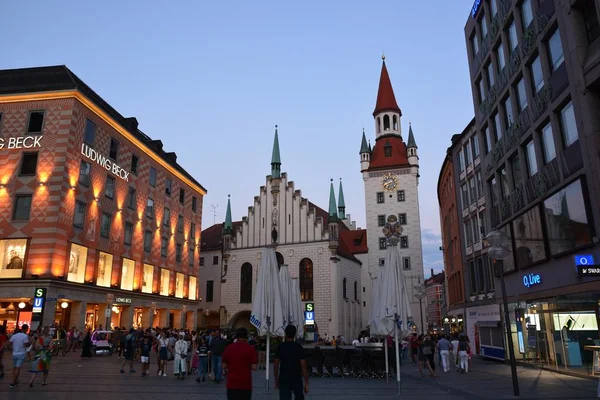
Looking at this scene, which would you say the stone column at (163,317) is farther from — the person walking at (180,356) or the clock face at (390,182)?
the clock face at (390,182)

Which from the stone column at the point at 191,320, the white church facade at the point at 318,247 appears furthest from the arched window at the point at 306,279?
the stone column at the point at 191,320

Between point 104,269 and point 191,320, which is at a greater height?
point 104,269

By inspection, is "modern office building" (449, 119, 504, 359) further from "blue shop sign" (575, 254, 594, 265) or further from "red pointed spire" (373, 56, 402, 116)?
"red pointed spire" (373, 56, 402, 116)

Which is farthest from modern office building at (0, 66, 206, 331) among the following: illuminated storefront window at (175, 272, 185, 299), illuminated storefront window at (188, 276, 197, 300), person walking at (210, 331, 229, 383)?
person walking at (210, 331, 229, 383)

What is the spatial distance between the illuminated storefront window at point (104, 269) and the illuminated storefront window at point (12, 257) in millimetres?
5528

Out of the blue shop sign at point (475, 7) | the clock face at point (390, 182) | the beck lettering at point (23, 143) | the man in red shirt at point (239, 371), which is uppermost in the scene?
the clock face at point (390, 182)

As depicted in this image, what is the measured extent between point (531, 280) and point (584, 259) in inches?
205

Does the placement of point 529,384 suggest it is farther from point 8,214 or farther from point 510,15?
point 8,214

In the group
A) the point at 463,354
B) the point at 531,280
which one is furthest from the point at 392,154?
the point at 463,354

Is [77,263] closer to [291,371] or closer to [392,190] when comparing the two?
[291,371]

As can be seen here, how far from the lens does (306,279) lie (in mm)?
54281

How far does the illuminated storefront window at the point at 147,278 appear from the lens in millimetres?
38969

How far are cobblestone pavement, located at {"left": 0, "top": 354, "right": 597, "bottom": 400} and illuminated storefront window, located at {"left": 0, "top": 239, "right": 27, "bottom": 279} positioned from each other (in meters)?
11.2

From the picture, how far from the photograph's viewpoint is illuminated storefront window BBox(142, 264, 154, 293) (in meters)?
39.0
